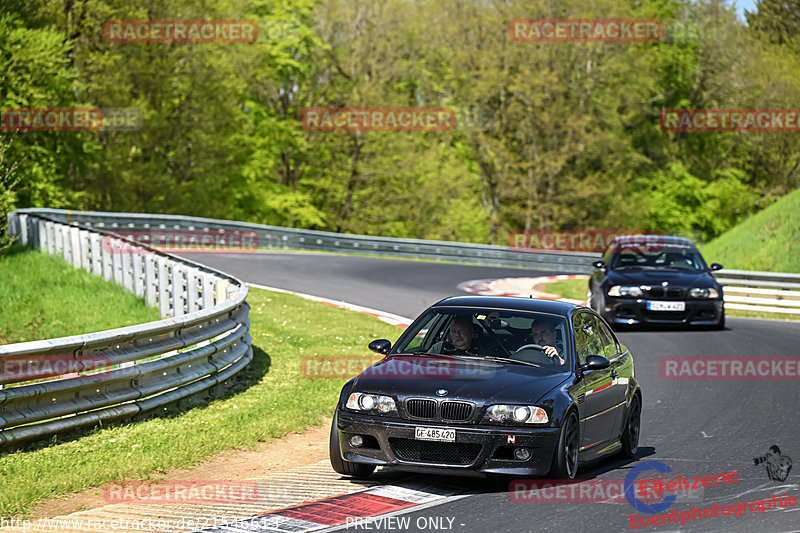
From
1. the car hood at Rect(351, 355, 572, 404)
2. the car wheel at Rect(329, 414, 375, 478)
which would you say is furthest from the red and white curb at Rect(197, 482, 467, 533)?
the car hood at Rect(351, 355, 572, 404)

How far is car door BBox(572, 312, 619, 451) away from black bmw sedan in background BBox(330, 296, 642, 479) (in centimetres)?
1

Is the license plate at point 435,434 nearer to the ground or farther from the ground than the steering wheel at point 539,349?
nearer to the ground

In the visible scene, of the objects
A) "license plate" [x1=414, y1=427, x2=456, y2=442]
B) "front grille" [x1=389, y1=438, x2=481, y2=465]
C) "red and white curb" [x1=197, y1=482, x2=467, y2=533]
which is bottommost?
"red and white curb" [x1=197, y1=482, x2=467, y2=533]

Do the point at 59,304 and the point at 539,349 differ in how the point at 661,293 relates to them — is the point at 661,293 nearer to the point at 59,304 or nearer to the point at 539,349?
the point at 59,304

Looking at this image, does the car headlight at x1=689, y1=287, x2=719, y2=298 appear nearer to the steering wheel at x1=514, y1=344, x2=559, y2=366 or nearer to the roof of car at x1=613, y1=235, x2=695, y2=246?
the roof of car at x1=613, y1=235, x2=695, y2=246

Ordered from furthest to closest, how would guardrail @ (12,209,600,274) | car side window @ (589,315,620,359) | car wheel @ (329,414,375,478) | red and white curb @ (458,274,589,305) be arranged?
guardrail @ (12,209,600,274)
red and white curb @ (458,274,589,305)
car side window @ (589,315,620,359)
car wheel @ (329,414,375,478)

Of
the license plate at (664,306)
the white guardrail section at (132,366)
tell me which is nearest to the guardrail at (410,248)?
the license plate at (664,306)

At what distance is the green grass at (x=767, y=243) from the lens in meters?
31.3

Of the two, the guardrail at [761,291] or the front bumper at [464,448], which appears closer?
the front bumper at [464,448]

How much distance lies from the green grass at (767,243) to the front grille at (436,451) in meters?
24.6

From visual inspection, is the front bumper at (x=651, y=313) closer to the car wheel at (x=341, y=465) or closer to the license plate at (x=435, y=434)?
the car wheel at (x=341, y=465)

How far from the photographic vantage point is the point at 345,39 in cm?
5769

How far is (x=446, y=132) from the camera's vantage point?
6425 cm

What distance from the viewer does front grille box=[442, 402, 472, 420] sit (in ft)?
25.6
